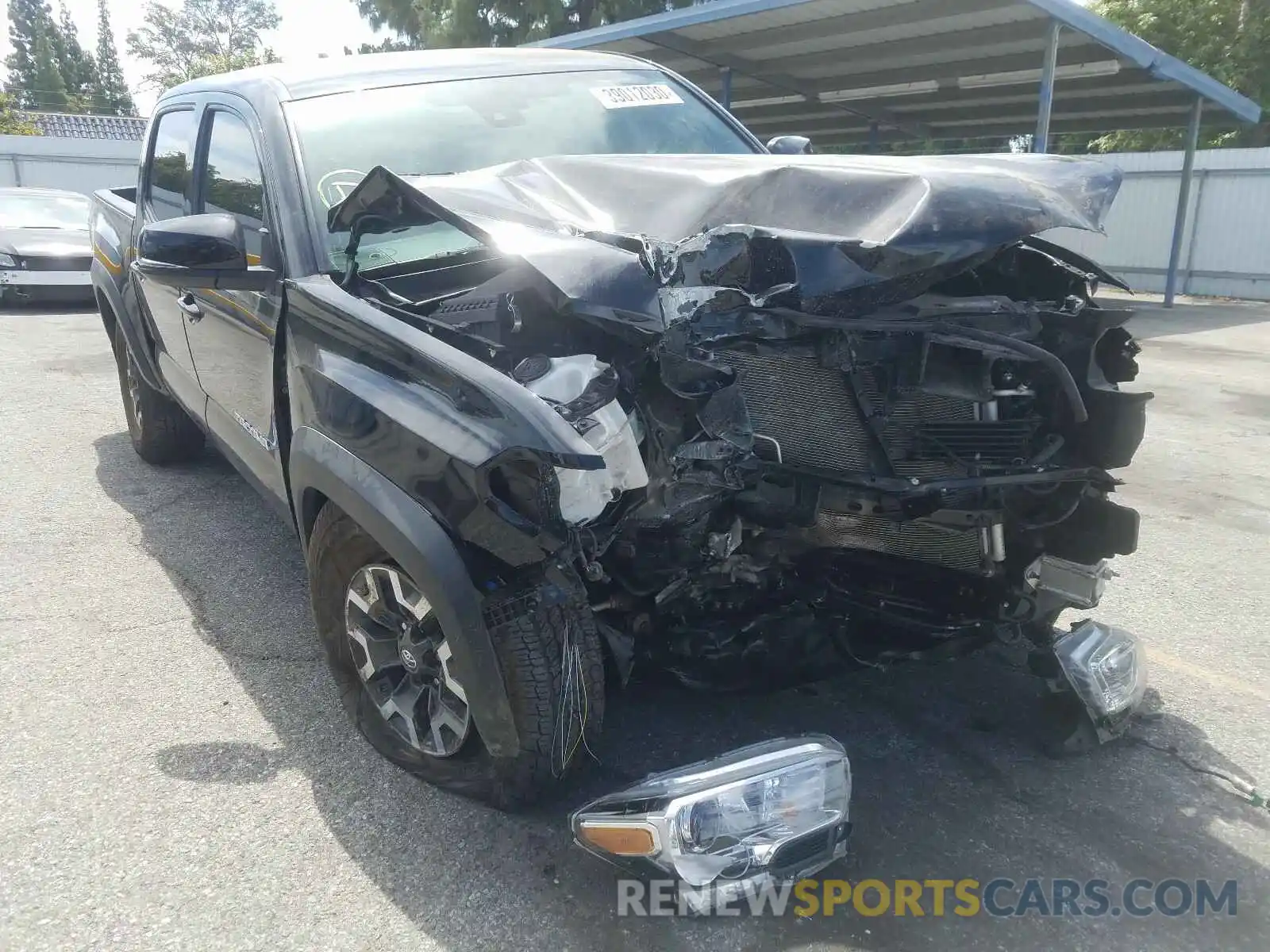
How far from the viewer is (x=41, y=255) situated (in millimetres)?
12094

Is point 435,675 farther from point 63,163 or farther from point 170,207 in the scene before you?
point 63,163

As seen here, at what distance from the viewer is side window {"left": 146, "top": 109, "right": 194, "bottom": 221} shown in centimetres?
406

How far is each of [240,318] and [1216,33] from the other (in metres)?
27.0

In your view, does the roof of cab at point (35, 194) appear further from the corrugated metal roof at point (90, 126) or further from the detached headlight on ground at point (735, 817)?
the corrugated metal roof at point (90, 126)

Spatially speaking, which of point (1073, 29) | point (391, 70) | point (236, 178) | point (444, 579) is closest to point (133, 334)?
point (236, 178)

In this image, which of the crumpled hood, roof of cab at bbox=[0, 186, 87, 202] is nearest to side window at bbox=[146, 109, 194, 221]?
the crumpled hood

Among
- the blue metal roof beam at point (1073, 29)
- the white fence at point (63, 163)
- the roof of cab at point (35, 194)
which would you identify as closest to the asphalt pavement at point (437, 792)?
the blue metal roof beam at point (1073, 29)

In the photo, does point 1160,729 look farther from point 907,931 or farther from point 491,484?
point 491,484

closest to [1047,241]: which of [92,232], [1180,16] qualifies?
[92,232]

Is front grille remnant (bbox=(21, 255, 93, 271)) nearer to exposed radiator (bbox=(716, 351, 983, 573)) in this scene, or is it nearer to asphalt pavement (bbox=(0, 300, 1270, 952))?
asphalt pavement (bbox=(0, 300, 1270, 952))

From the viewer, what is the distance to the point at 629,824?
2.12 m

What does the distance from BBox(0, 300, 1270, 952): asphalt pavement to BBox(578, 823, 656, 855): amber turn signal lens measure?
0.18m

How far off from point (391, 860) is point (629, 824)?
2.22 ft

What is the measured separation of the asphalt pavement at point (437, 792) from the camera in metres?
2.21
